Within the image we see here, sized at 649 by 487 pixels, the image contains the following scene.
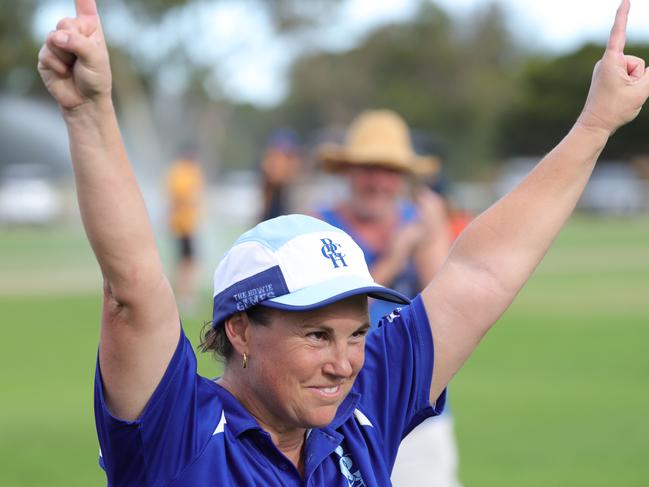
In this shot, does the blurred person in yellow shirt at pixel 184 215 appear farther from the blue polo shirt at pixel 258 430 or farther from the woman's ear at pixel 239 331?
the woman's ear at pixel 239 331

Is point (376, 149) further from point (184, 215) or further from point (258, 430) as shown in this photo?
point (184, 215)

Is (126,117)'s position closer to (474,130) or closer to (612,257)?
(474,130)

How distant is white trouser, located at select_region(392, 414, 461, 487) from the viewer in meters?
5.57

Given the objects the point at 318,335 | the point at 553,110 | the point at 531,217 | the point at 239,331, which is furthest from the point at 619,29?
the point at 553,110

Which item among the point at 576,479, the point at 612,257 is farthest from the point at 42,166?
the point at 576,479

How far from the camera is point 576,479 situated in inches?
302

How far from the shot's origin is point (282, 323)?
2.96 meters

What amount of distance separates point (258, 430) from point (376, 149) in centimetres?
383

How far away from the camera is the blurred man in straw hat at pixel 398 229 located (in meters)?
5.60

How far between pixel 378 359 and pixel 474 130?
64211 millimetres

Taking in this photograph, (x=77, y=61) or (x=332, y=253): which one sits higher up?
Result: (x=77, y=61)

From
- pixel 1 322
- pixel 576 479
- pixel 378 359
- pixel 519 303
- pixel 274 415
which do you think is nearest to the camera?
pixel 274 415

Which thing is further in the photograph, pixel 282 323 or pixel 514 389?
pixel 514 389

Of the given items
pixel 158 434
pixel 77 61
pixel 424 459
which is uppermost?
pixel 77 61
